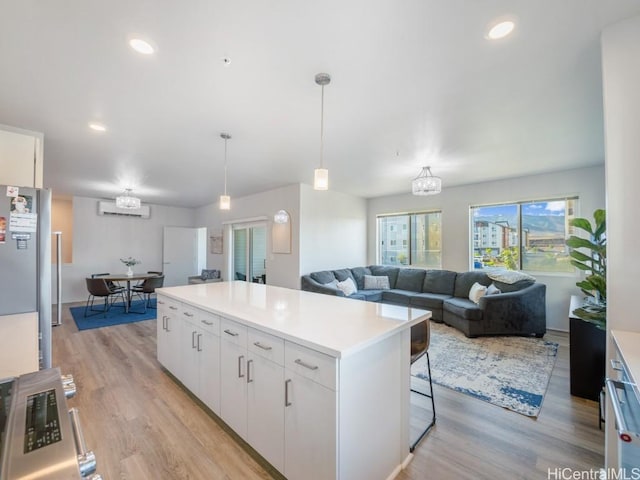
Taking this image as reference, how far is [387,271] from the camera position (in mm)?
6363

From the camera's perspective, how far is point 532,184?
4.78m

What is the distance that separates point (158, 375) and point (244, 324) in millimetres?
1899

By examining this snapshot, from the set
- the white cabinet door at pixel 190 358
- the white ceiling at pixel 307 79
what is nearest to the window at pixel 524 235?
the white ceiling at pixel 307 79

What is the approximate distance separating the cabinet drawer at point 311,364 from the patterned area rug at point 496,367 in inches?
79.4

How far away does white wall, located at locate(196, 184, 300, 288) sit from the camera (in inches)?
213

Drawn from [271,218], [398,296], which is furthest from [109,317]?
[398,296]

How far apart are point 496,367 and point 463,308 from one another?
4.12 feet

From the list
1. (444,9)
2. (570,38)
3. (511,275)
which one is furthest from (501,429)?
(511,275)

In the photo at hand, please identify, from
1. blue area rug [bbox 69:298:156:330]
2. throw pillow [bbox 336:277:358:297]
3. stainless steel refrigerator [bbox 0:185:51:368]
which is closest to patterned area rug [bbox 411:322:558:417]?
throw pillow [bbox 336:277:358:297]

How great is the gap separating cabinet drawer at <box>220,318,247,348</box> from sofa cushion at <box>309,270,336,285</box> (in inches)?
129

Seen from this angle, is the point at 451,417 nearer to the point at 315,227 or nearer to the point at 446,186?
the point at 315,227

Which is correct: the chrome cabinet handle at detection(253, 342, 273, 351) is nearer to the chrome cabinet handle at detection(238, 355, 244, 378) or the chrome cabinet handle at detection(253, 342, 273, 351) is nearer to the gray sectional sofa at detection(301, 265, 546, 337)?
the chrome cabinet handle at detection(238, 355, 244, 378)

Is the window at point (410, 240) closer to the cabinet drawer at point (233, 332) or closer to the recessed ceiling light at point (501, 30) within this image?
the recessed ceiling light at point (501, 30)

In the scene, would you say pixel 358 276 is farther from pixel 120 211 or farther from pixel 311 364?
pixel 120 211
